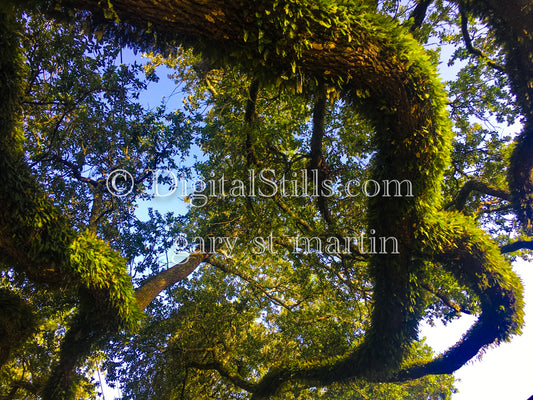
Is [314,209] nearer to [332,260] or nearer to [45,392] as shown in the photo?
[332,260]

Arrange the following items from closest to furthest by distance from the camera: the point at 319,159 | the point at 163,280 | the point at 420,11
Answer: the point at 420,11 → the point at 319,159 → the point at 163,280

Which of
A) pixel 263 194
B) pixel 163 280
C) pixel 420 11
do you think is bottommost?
pixel 163 280

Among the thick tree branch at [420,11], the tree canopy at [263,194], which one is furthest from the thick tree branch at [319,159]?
the thick tree branch at [420,11]

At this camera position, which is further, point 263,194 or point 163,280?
point 163,280

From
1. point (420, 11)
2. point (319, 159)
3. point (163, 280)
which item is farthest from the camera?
point (163, 280)

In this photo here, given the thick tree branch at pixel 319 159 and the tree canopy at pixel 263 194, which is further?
the thick tree branch at pixel 319 159

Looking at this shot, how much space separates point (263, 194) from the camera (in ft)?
20.5

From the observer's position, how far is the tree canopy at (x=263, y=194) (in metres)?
2.82

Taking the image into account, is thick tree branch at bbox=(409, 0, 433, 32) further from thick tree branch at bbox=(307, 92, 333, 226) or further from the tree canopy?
thick tree branch at bbox=(307, 92, 333, 226)

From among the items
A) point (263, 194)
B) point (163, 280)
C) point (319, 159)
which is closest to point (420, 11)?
point (319, 159)

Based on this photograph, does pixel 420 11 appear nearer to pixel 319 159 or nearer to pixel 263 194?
pixel 319 159

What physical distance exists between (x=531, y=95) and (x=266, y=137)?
14.2 feet

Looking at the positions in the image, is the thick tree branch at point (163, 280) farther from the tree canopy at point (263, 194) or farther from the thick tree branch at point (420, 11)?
the thick tree branch at point (420, 11)

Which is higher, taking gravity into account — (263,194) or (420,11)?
(420,11)
